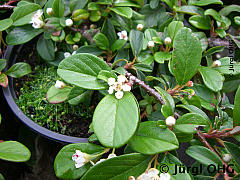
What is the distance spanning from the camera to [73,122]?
3.02 feet

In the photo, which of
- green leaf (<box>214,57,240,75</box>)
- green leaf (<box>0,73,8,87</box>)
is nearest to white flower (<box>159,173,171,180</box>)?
green leaf (<box>214,57,240,75</box>)

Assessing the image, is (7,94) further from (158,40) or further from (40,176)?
(158,40)

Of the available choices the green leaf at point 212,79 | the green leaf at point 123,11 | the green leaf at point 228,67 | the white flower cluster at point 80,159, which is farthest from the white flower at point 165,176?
the green leaf at point 123,11

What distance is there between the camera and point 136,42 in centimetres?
82

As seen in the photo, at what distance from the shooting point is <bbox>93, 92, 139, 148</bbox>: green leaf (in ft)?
1.67

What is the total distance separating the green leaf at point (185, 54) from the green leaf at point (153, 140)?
191mm

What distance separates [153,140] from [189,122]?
0.34 ft

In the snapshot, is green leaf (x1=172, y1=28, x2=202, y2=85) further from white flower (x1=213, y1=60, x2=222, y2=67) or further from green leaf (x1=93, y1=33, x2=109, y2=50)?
green leaf (x1=93, y1=33, x2=109, y2=50)

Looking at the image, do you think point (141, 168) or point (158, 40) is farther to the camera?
point (158, 40)

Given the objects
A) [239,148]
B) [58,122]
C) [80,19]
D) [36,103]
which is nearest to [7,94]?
[36,103]

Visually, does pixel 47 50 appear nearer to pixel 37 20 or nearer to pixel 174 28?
pixel 37 20

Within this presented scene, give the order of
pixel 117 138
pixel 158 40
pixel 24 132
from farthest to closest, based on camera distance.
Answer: pixel 24 132 < pixel 158 40 < pixel 117 138

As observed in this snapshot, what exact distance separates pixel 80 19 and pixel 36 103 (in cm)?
38

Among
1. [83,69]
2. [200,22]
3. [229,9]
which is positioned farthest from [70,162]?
[229,9]
